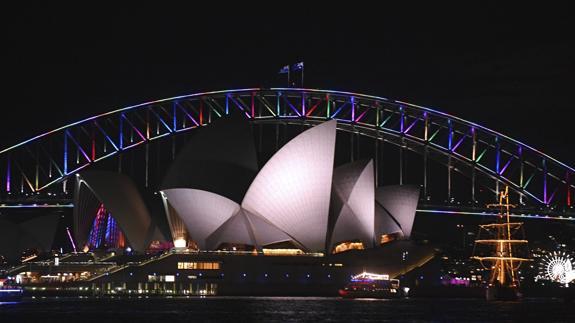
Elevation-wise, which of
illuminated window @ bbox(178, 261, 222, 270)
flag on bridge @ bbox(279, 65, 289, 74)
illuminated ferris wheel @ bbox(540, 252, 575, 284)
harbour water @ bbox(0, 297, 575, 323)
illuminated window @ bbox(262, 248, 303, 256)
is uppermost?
flag on bridge @ bbox(279, 65, 289, 74)

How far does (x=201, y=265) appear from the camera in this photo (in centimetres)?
11288

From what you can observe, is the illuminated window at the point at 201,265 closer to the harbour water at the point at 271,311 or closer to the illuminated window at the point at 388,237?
the harbour water at the point at 271,311

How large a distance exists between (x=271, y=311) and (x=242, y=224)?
26.7 meters

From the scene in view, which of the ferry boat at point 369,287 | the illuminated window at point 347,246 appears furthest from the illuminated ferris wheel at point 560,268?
the illuminated window at point 347,246

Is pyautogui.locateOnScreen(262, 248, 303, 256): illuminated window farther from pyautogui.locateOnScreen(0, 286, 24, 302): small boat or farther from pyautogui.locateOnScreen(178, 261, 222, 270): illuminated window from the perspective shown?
pyautogui.locateOnScreen(0, 286, 24, 302): small boat

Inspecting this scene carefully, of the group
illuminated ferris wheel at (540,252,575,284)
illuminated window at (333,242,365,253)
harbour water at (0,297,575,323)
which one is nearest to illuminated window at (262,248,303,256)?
illuminated window at (333,242,365,253)

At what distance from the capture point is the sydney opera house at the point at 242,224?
106m

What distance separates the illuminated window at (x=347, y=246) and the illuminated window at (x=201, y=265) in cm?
1067

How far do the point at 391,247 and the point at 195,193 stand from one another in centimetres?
2105

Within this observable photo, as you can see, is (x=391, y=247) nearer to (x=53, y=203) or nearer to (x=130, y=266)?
(x=130, y=266)

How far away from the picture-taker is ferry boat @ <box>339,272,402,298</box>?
110 meters

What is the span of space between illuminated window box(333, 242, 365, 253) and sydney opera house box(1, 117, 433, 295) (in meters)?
0.09

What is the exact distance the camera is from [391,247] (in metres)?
118

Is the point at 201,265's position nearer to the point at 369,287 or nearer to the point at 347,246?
the point at 347,246
